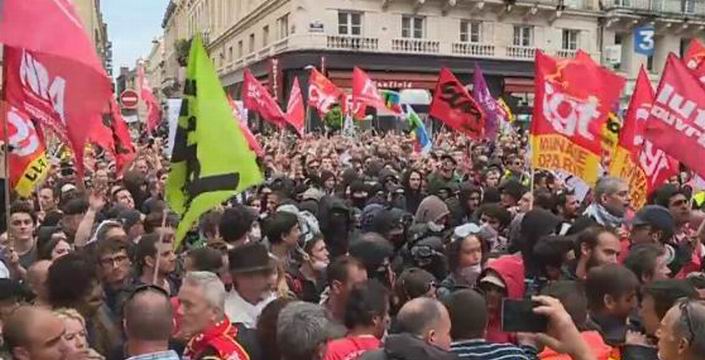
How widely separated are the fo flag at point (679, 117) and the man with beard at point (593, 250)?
2269mm

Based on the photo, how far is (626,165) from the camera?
908 centimetres

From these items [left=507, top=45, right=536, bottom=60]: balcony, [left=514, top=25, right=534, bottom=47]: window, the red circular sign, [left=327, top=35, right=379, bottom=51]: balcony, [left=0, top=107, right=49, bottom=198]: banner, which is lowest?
[left=0, top=107, right=49, bottom=198]: banner

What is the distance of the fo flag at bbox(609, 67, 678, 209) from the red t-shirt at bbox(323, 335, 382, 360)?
5.12 meters

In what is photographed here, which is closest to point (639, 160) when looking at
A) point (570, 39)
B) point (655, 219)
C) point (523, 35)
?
point (655, 219)

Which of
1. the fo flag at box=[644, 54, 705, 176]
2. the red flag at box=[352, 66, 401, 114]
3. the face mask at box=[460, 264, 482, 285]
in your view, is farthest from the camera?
the red flag at box=[352, 66, 401, 114]

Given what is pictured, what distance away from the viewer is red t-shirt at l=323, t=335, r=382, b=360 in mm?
3959

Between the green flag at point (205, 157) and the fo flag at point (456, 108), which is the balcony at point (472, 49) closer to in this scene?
the fo flag at point (456, 108)

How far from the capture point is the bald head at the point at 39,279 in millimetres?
4977

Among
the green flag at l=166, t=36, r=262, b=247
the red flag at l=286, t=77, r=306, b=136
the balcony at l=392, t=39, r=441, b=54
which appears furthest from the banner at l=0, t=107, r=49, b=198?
the balcony at l=392, t=39, r=441, b=54

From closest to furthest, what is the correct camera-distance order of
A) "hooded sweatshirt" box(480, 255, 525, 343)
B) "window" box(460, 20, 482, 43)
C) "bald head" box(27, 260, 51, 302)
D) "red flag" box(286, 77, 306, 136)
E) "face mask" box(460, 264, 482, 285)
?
"hooded sweatshirt" box(480, 255, 525, 343), "bald head" box(27, 260, 51, 302), "face mask" box(460, 264, 482, 285), "red flag" box(286, 77, 306, 136), "window" box(460, 20, 482, 43)

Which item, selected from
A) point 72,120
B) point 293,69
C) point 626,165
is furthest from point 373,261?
point 293,69

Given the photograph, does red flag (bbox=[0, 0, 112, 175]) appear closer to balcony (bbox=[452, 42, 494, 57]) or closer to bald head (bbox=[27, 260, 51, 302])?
bald head (bbox=[27, 260, 51, 302])

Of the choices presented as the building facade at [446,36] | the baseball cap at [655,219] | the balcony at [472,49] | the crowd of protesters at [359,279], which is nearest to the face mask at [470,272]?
the crowd of protesters at [359,279]

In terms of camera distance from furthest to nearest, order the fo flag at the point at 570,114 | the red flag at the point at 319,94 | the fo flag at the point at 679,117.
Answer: the red flag at the point at 319,94 → the fo flag at the point at 570,114 → the fo flag at the point at 679,117
